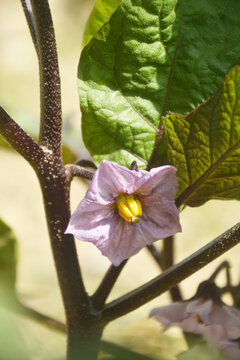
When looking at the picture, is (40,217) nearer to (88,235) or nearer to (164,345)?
(164,345)

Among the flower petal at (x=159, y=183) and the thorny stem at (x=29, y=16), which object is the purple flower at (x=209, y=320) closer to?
the flower petal at (x=159, y=183)

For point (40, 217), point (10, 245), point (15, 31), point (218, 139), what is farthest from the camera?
point (15, 31)

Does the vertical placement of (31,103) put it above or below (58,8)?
below

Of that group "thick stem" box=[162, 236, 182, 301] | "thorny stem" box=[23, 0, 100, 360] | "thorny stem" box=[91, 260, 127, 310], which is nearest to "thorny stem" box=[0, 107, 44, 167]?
"thorny stem" box=[23, 0, 100, 360]

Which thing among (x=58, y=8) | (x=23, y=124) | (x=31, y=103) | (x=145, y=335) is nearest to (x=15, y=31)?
(x=58, y=8)

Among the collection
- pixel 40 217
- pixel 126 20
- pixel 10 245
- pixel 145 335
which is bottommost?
pixel 40 217

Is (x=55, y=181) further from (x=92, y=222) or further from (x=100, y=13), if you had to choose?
(x=100, y=13)
